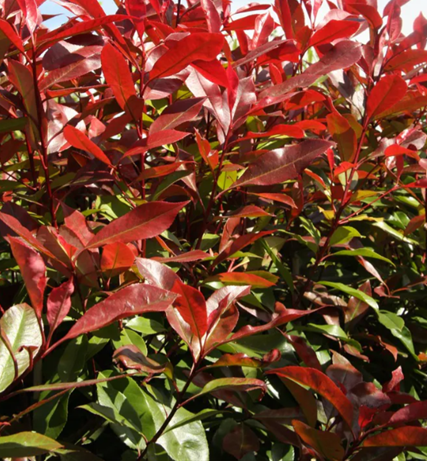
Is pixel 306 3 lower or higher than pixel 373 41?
higher

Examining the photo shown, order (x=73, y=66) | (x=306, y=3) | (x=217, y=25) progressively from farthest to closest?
(x=306, y=3)
(x=217, y=25)
(x=73, y=66)

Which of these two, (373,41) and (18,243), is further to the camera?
(373,41)

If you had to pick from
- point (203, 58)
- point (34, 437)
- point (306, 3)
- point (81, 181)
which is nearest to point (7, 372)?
point (34, 437)

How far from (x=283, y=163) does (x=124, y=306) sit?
0.51m

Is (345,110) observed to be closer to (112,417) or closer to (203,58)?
(203,58)

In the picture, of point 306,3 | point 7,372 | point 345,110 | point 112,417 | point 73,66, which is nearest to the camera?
point 7,372

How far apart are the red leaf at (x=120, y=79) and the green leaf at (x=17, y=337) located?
0.47m

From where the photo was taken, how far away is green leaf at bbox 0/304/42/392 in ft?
2.97

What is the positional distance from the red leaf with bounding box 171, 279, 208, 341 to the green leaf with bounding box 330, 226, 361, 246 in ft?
2.03

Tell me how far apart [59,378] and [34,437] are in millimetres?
264

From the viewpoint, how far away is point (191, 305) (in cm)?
93

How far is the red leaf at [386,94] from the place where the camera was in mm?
1263

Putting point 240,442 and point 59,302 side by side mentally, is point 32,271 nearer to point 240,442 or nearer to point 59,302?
point 59,302

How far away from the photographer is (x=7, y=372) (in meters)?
0.91
